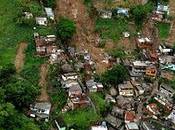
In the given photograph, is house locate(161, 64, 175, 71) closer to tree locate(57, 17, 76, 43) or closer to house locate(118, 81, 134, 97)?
house locate(118, 81, 134, 97)

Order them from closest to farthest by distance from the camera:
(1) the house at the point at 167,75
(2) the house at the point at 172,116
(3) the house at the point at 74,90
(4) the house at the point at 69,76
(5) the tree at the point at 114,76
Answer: (3) the house at the point at 74,90
(2) the house at the point at 172,116
(4) the house at the point at 69,76
(5) the tree at the point at 114,76
(1) the house at the point at 167,75

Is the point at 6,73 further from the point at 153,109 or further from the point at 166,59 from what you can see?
the point at 166,59

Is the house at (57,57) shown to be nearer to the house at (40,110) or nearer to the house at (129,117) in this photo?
the house at (40,110)

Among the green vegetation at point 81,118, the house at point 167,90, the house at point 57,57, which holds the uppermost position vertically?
the house at point 57,57

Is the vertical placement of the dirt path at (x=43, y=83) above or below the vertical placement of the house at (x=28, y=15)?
below

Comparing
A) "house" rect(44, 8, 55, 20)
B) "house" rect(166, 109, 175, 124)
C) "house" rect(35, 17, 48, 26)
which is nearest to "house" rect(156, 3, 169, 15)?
"house" rect(44, 8, 55, 20)

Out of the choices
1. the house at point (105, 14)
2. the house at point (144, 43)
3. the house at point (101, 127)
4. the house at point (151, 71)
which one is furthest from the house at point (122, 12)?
the house at point (101, 127)

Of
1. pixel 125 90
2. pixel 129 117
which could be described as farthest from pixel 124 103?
pixel 125 90
